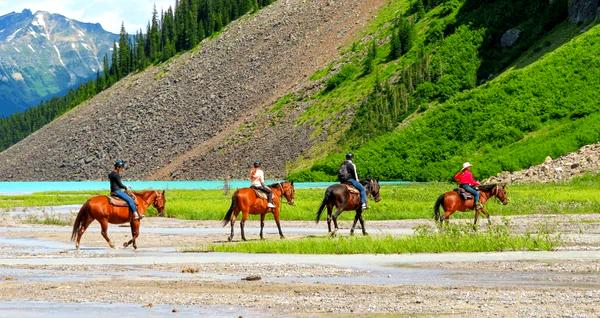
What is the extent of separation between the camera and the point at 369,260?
30391 millimetres

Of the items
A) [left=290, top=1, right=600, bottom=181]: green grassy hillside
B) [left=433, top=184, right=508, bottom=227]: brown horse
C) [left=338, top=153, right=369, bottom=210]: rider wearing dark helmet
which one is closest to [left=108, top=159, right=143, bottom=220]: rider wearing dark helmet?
[left=338, top=153, right=369, bottom=210]: rider wearing dark helmet

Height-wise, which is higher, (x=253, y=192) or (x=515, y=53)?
(x=515, y=53)

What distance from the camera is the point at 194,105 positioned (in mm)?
182125

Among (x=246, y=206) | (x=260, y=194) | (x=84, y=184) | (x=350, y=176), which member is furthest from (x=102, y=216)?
(x=84, y=184)

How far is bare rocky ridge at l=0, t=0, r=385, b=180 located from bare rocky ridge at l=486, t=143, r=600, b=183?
7207 centimetres

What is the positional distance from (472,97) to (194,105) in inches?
2627

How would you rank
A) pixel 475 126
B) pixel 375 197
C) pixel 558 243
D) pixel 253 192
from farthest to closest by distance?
pixel 475 126
pixel 375 197
pixel 253 192
pixel 558 243

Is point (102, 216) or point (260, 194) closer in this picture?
point (102, 216)

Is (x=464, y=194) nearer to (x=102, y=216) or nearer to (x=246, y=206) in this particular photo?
(x=246, y=206)

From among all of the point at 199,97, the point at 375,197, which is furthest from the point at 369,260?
the point at 199,97

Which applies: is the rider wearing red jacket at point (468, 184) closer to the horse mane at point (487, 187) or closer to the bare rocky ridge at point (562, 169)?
the horse mane at point (487, 187)

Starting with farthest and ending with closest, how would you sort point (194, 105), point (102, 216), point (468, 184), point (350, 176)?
1. point (194, 105)
2. point (468, 184)
3. point (350, 176)
4. point (102, 216)

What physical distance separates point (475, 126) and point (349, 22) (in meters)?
68.9

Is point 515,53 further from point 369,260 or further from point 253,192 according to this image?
point 369,260
